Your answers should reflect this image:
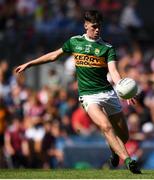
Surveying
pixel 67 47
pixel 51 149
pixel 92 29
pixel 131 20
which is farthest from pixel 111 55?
pixel 131 20

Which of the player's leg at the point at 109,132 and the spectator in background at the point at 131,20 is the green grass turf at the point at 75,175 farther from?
the spectator in background at the point at 131,20

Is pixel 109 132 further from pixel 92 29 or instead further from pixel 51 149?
pixel 51 149

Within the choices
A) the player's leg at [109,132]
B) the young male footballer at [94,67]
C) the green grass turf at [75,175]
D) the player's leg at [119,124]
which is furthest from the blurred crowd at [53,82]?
the player's leg at [109,132]

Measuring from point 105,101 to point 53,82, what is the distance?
1025 centimetres

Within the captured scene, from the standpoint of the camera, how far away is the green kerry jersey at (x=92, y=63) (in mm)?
13617

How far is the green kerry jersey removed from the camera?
536 inches

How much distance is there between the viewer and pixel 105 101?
541 inches

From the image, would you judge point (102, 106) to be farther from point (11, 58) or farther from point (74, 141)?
point (11, 58)

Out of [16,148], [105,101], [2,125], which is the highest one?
[105,101]

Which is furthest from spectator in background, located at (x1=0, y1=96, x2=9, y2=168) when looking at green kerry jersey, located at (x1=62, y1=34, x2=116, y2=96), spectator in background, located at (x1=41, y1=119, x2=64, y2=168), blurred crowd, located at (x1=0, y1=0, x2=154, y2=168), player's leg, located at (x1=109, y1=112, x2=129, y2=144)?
green kerry jersey, located at (x1=62, y1=34, x2=116, y2=96)

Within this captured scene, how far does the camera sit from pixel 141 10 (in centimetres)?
Answer: 3019

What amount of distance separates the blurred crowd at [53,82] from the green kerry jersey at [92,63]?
613 centimetres

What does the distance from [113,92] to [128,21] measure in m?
13.2

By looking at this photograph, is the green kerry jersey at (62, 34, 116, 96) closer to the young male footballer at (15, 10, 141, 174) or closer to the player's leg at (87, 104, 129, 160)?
the young male footballer at (15, 10, 141, 174)
